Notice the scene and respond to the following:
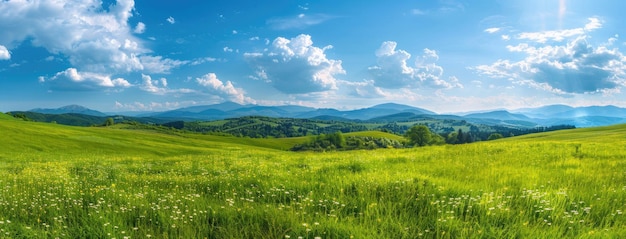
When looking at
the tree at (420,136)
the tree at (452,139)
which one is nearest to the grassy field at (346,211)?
the tree at (420,136)

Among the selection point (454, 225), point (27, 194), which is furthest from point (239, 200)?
point (27, 194)

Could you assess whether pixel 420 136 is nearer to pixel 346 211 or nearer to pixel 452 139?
pixel 452 139

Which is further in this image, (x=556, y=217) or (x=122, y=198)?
(x=122, y=198)

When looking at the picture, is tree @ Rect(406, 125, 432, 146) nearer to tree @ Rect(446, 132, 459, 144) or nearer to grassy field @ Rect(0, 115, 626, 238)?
tree @ Rect(446, 132, 459, 144)

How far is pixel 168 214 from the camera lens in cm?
602

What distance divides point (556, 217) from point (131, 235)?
19.6ft

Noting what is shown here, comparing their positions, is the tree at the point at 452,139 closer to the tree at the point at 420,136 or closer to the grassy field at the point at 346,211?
the tree at the point at 420,136

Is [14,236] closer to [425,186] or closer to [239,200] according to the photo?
[239,200]

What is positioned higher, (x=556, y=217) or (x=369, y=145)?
(x=556, y=217)

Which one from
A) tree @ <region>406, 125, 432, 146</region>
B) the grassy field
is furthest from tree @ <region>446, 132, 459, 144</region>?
the grassy field

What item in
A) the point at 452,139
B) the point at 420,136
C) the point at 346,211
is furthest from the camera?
the point at 452,139

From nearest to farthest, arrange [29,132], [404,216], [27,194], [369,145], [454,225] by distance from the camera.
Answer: [454,225], [404,216], [27,194], [29,132], [369,145]

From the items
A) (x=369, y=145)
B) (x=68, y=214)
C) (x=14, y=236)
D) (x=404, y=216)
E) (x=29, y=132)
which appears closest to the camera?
(x=14, y=236)

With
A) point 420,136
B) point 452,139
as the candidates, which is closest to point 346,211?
point 420,136
